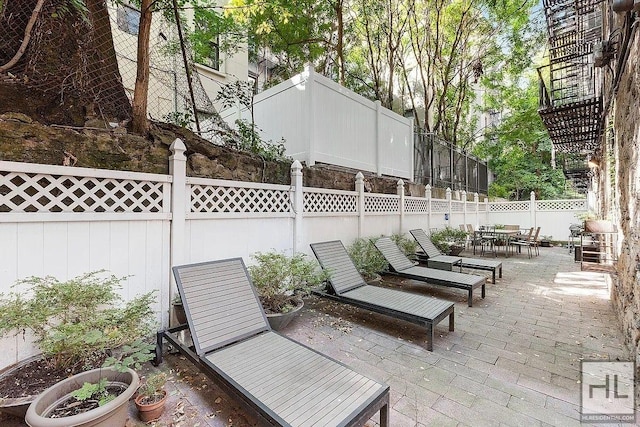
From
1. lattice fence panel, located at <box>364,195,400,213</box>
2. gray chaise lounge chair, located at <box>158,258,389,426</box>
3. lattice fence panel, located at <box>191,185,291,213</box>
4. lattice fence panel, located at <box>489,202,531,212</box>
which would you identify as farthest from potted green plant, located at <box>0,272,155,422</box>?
lattice fence panel, located at <box>489,202,531,212</box>

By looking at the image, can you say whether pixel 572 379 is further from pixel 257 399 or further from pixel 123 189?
pixel 123 189

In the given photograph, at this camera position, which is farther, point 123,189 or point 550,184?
point 550,184

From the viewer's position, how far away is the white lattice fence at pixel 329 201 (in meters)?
5.14

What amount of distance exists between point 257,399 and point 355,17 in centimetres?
1092

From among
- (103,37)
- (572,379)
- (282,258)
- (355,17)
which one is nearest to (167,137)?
(103,37)

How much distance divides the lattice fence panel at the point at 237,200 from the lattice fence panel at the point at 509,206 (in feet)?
42.4

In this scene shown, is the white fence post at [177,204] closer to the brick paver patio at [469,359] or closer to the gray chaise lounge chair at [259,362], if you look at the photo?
the gray chaise lounge chair at [259,362]

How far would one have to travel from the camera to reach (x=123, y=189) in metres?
3.08

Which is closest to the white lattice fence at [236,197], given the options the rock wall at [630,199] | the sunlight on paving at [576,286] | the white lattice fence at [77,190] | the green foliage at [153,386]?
the white lattice fence at [77,190]

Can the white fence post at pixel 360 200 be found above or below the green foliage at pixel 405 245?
above

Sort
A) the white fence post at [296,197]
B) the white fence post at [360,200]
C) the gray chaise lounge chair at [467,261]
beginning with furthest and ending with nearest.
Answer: the white fence post at [360,200] → the gray chaise lounge chair at [467,261] → the white fence post at [296,197]

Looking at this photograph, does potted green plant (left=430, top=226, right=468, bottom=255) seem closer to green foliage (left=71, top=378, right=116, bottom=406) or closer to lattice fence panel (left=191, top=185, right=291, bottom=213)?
lattice fence panel (left=191, top=185, right=291, bottom=213)

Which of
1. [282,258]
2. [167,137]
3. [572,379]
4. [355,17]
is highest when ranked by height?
Answer: [355,17]

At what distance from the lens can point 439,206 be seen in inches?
388
